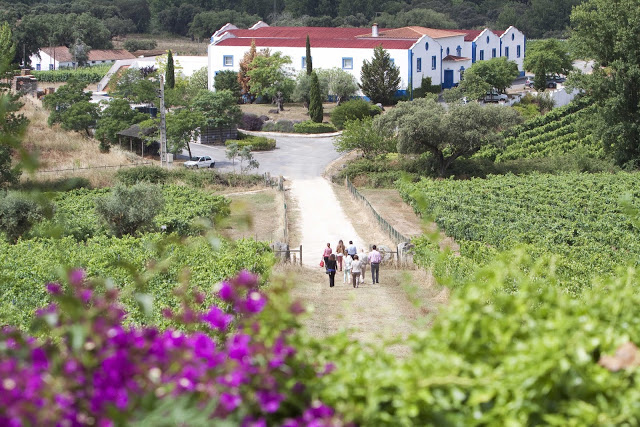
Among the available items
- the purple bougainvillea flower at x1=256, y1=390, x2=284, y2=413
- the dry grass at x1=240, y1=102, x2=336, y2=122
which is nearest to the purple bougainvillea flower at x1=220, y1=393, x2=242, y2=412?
the purple bougainvillea flower at x1=256, y1=390, x2=284, y2=413

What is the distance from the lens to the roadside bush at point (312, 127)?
5394 cm

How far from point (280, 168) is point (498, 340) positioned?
1561 inches

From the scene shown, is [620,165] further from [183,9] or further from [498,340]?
[183,9]

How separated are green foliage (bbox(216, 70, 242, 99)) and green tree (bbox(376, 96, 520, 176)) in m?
25.9

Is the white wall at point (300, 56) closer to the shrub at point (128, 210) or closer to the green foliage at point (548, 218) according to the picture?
the green foliage at point (548, 218)

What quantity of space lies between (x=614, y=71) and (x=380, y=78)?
68.6 ft

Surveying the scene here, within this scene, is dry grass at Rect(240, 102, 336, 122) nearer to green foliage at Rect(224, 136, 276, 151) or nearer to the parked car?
green foliage at Rect(224, 136, 276, 151)

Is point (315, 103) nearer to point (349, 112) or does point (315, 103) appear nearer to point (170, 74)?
point (349, 112)

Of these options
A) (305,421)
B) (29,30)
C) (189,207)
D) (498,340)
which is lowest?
(189,207)

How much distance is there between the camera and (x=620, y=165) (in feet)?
145

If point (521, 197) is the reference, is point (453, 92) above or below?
above

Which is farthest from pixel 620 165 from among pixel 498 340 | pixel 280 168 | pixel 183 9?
pixel 183 9

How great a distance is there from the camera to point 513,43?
78.9 meters

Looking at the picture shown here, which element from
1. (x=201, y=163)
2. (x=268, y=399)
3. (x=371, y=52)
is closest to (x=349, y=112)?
(x=371, y=52)
